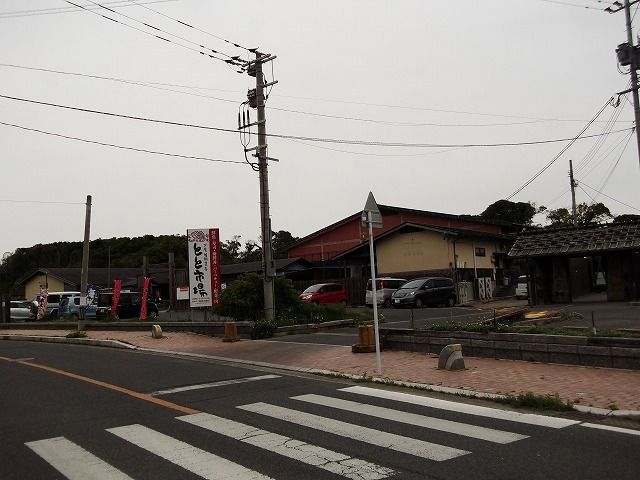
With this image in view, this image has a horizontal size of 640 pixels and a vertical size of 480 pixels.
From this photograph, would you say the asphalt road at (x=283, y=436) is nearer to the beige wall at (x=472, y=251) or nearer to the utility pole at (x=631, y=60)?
the utility pole at (x=631, y=60)

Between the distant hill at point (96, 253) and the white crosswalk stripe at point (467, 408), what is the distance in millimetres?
67676

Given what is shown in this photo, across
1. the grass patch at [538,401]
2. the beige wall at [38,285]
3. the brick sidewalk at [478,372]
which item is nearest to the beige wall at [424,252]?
the brick sidewalk at [478,372]

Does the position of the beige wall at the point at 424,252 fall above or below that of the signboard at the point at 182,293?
above

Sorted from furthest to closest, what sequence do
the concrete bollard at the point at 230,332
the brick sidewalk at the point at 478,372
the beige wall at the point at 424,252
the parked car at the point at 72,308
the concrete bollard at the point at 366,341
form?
1. the beige wall at the point at 424,252
2. the parked car at the point at 72,308
3. the concrete bollard at the point at 230,332
4. the concrete bollard at the point at 366,341
5. the brick sidewalk at the point at 478,372

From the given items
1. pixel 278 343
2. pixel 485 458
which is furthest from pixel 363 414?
pixel 278 343

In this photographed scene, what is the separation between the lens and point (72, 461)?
222 inches

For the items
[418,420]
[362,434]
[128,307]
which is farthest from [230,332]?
[128,307]

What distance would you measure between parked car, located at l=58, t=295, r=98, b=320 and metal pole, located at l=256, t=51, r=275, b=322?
15735 mm

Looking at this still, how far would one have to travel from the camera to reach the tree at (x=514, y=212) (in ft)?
219

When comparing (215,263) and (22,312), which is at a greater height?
(215,263)

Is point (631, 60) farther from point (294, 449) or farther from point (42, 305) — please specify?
point (42, 305)

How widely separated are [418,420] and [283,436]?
1.80m

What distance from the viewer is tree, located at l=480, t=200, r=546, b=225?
66.8m

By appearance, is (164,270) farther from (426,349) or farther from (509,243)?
(426,349)
